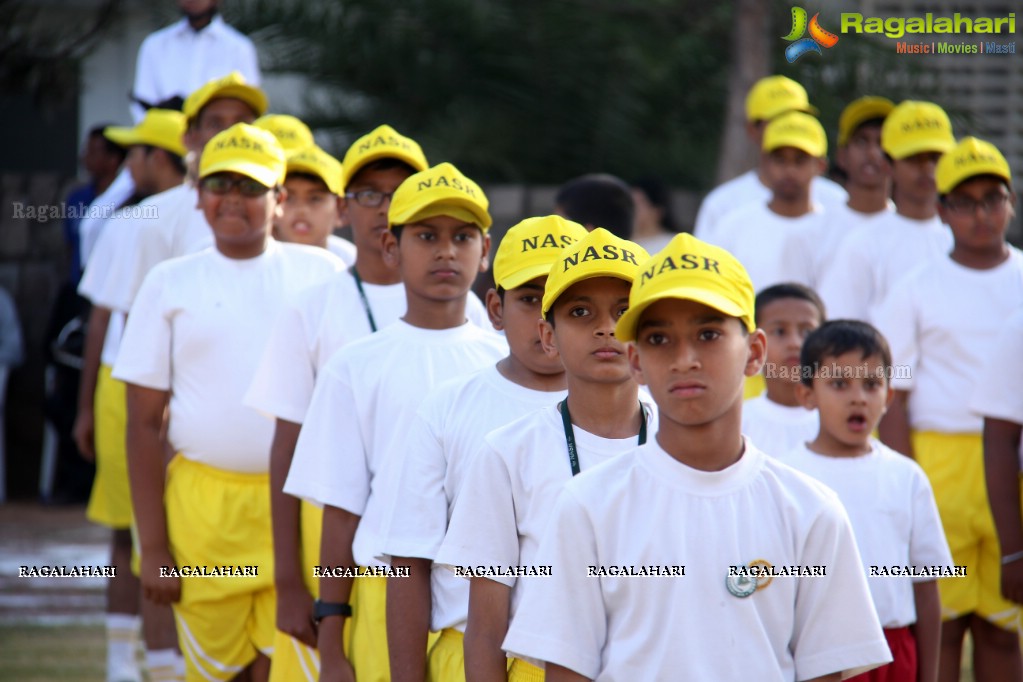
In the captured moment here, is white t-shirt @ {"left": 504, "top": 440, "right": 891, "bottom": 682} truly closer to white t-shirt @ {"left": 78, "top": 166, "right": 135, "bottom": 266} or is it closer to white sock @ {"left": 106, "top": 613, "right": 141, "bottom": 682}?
white sock @ {"left": 106, "top": 613, "right": 141, "bottom": 682}

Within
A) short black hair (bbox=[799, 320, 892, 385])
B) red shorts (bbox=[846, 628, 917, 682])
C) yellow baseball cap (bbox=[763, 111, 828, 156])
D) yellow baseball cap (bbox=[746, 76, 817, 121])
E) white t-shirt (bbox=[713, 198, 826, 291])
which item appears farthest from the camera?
yellow baseball cap (bbox=[746, 76, 817, 121])

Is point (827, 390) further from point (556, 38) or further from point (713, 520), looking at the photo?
point (556, 38)

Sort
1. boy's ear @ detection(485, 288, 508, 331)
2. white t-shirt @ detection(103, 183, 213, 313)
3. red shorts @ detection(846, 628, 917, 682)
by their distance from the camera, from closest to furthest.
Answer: boy's ear @ detection(485, 288, 508, 331), red shorts @ detection(846, 628, 917, 682), white t-shirt @ detection(103, 183, 213, 313)

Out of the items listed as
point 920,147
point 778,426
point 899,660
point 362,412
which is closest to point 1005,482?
point 778,426

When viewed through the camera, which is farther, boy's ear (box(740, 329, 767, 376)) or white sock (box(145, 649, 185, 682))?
white sock (box(145, 649, 185, 682))

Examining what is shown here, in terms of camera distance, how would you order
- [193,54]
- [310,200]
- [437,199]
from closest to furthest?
[437,199], [310,200], [193,54]

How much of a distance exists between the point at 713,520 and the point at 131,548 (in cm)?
461

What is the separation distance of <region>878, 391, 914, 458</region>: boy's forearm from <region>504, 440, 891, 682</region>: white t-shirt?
9.69 ft

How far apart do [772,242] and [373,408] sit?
335 cm

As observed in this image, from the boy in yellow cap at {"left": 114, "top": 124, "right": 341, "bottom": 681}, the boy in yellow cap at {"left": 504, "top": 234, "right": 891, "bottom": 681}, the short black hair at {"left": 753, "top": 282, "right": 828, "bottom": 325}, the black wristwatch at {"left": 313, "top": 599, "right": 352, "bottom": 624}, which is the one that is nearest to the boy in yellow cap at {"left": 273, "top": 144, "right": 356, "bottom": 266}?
the boy in yellow cap at {"left": 114, "top": 124, "right": 341, "bottom": 681}

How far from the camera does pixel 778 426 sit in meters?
5.17

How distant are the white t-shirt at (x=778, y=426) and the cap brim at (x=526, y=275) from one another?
1.55 meters

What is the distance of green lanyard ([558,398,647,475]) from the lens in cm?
341

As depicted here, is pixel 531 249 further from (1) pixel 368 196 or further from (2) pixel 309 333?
(1) pixel 368 196
